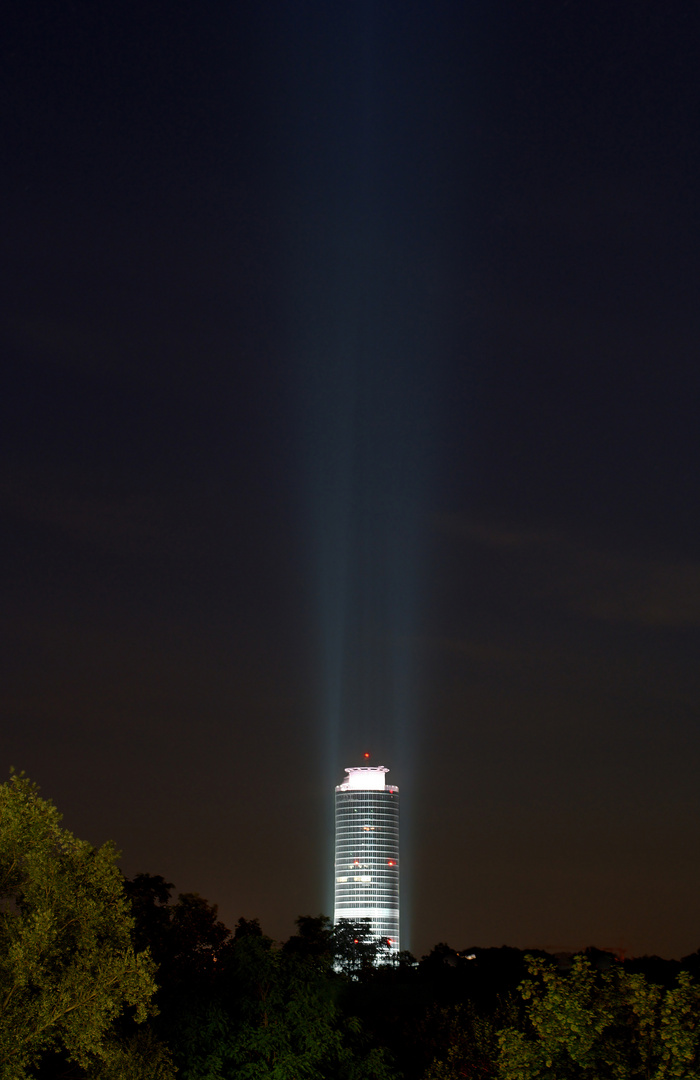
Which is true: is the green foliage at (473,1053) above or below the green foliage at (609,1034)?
below

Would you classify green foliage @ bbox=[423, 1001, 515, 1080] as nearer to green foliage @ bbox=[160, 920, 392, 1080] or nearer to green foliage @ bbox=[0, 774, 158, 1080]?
green foliage @ bbox=[160, 920, 392, 1080]

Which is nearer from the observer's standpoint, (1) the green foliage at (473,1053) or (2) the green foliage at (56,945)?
(2) the green foliage at (56,945)

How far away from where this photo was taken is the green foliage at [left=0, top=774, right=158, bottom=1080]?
30422 millimetres

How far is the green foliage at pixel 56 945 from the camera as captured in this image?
99.8ft

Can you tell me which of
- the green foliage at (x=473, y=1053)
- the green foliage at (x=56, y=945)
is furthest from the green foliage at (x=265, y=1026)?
the green foliage at (x=56, y=945)

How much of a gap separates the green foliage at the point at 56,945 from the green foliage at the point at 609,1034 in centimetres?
981

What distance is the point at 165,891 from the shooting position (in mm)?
83625

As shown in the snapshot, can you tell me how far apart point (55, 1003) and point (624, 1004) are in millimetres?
14335

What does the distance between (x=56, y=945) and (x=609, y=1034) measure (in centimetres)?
1413

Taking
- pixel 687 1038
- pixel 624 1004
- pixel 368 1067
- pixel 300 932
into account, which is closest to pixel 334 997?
pixel 368 1067

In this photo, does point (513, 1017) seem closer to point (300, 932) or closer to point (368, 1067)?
point (368, 1067)

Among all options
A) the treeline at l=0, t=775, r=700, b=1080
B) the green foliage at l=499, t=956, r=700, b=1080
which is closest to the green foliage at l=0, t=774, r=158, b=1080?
the treeline at l=0, t=775, r=700, b=1080

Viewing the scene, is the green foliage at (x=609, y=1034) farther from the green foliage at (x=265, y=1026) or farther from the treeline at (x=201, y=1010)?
the green foliage at (x=265, y=1026)

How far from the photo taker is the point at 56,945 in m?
31.6
